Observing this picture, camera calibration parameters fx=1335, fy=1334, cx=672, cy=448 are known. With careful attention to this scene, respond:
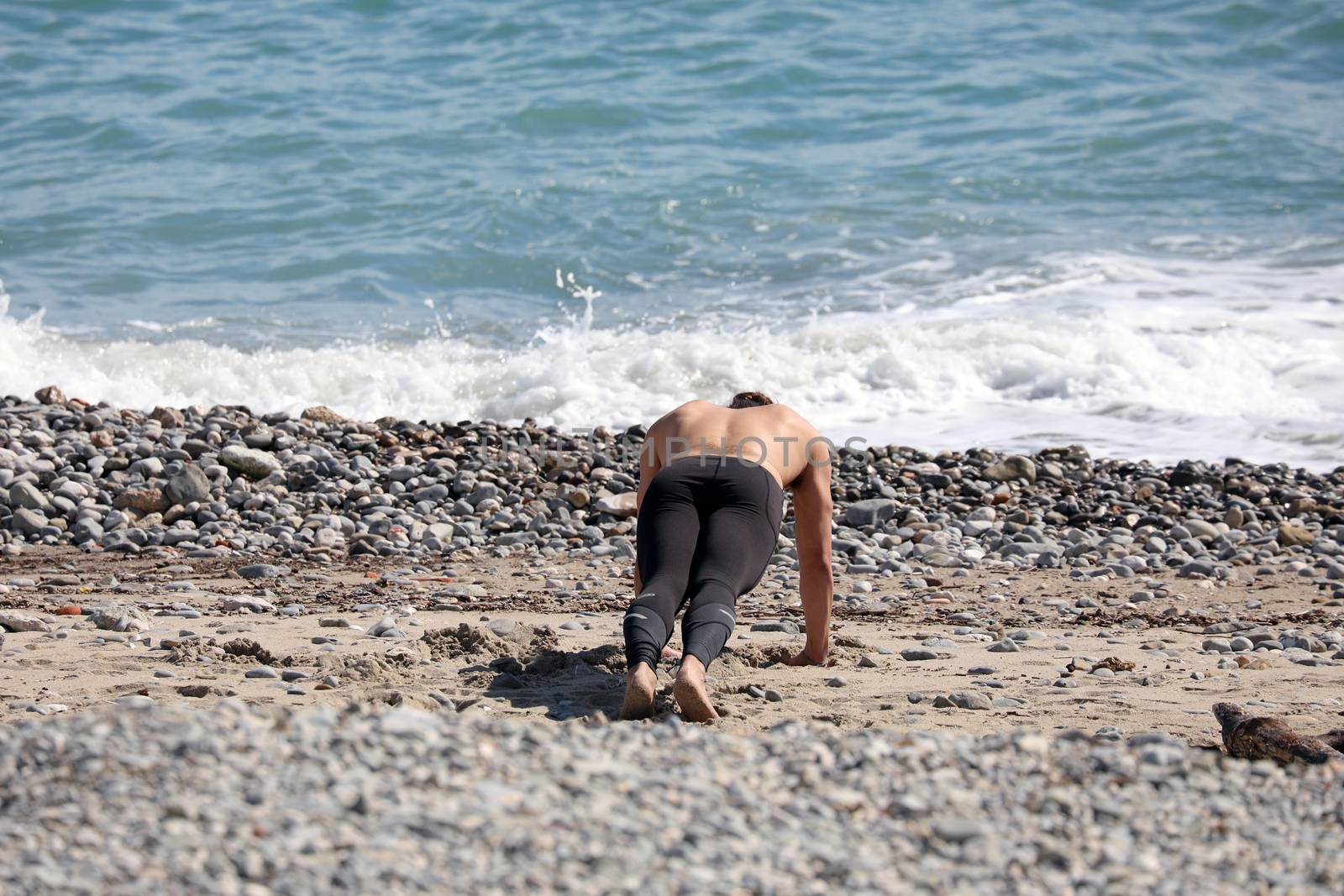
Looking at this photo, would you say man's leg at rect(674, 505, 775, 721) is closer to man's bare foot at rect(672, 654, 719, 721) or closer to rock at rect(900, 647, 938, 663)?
man's bare foot at rect(672, 654, 719, 721)

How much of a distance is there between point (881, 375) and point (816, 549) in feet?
19.7

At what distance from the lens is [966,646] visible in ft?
16.4

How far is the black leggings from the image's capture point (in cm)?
396

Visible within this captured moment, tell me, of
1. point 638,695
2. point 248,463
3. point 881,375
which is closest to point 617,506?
point 248,463

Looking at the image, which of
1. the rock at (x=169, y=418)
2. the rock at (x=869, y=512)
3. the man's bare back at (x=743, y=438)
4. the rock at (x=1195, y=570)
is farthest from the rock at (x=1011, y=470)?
the rock at (x=169, y=418)

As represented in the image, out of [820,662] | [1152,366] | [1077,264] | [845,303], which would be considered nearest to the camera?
[820,662]

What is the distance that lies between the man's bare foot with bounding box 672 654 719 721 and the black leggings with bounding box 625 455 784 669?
0.13 m

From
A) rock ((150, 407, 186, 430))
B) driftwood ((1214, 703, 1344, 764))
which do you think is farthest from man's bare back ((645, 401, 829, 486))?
rock ((150, 407, 186, 430))

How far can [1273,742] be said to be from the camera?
341cm

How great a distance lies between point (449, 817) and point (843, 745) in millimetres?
883

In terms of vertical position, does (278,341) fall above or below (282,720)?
below

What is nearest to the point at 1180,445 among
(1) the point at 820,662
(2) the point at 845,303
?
(2) the point at 845,303

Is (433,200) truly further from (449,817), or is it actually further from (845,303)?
(449,817)

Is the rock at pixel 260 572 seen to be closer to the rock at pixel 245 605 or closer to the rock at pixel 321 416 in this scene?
the rock at pixel 245 605
